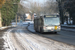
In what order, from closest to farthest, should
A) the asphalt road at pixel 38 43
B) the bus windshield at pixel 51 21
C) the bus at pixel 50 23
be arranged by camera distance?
the asphalt road at pixel 38 43
the bus at pixel 50 23
the bus windshield at pixel 51 21

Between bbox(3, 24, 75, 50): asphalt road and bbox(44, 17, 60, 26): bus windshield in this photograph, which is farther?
bbox(44, 17, 60, 26): bus windshield

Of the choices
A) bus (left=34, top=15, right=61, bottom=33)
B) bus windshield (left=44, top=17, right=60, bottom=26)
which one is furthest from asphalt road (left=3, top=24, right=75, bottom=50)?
bus windshield (left=44, top=17, right=60, bottom=26)

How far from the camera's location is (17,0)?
46.2m

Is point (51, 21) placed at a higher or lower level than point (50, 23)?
higher

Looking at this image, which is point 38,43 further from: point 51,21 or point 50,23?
point 51,21

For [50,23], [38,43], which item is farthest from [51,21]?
[38,43]

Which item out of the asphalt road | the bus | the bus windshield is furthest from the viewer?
the bus windshield

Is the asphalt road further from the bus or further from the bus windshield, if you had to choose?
the bus windshield

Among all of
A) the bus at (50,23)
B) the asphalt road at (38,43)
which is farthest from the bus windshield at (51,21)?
the asphalt road at (38,43)

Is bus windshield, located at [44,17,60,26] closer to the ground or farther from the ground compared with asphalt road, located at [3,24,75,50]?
farther from the ground

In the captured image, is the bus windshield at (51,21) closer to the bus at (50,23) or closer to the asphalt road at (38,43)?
the bus at (50,23)

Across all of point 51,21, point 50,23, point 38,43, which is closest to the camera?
point 38,43

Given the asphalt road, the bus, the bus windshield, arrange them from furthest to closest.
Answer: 1. the bus windshield
2. the bus
3. the asphalt road

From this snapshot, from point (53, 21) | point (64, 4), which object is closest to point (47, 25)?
point (53, 21)
